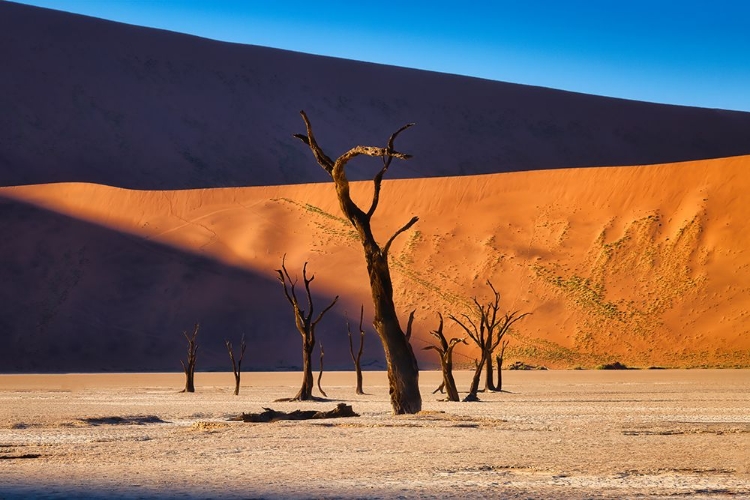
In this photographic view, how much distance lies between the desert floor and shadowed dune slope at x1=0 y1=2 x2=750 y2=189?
7198 cm

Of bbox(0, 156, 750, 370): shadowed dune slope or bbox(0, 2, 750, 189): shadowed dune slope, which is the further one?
bbox(0, 2, 750, 189): shadowed dune slope

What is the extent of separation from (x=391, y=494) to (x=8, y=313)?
55273 millimetres

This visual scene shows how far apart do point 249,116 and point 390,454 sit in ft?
310

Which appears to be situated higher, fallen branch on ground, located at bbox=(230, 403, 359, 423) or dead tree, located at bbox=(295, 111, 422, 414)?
dead tree, located at bbox=(295, 111, 422, 414)

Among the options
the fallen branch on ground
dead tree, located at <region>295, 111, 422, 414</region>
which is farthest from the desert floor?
dead tree, located at <region>295, 111, 422, 414</region>

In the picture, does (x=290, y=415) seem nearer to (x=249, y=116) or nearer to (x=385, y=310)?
(x=385, y=310)

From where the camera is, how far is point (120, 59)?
105 m

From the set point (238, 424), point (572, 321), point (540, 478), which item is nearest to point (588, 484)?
point (540, 478)

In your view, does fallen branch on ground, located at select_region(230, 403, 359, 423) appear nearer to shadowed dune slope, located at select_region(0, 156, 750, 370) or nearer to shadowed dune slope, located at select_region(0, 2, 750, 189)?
shadowed dune slope, located at select_region(0, 156, 750, 370)

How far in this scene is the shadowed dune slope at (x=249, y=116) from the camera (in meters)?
92.8

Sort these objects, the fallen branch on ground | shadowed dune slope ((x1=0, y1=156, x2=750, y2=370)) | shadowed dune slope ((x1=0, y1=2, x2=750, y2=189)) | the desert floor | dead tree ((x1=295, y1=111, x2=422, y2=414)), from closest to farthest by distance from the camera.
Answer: the desert floor, the fallen branch on ground, dead tree ((x1=295, y1=111, x2=422, y2=414)), shadowed dune slope ((x1=0, y1=156, x2=750, y2=370)), shadowed dune slope ((x1=0, y1=2, x2=750, y2=189))

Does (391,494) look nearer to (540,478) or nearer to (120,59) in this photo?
(540,478)

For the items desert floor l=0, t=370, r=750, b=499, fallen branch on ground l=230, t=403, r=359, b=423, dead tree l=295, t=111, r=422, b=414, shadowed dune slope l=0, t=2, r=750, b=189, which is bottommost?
desert floor l=0, t=370, r=750, b=499

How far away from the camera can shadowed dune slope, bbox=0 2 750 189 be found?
304 ft
